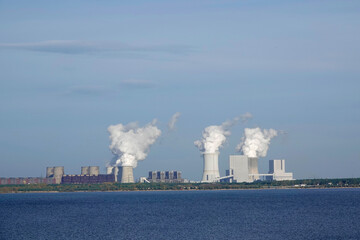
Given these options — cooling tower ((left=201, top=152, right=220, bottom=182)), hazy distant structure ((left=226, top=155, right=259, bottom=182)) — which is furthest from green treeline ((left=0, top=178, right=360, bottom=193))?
hazy distant structure ((left=226, top=155, right=259, bottom=182))

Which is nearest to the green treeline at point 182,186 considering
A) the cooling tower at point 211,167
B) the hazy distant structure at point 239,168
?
the cooling tower at point 211,167

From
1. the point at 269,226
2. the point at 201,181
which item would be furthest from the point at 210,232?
the point at 201,181

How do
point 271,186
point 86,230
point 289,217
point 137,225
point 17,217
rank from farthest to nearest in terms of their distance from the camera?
point 271,186
point 17,217
point 289,217
point 137,225
point 86,230

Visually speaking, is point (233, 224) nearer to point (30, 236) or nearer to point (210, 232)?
point (210, 232)

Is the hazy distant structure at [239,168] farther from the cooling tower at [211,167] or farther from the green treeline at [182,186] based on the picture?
the green treeline at [182,186]

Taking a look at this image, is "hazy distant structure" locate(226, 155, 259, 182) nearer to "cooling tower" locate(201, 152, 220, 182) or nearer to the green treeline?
"cooling tower" locate(201, 152, 220, 182)

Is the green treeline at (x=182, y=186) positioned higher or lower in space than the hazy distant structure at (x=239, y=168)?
lower

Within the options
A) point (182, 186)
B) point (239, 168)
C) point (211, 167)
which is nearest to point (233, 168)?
point (239, 168)

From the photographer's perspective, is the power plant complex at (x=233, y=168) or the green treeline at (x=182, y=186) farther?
the power plant complex at (x=233, y=168)
